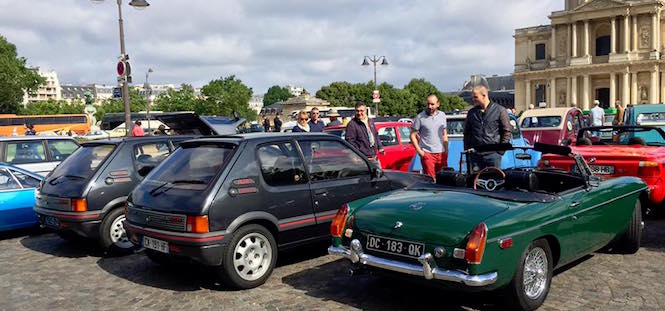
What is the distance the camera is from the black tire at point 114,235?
7.17m

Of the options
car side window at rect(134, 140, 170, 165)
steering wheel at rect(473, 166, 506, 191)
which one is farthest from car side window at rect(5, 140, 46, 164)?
steering wheel at rect(473, 166, 506, 191)

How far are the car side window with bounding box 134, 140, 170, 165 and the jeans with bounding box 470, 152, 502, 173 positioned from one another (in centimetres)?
422

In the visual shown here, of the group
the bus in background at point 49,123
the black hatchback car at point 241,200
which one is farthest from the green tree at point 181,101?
the black hatchback car at point 241,200

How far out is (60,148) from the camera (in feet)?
39.2

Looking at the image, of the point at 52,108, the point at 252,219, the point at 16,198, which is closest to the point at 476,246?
the point at 252,219

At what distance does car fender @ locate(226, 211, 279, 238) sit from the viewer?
548 centimetres

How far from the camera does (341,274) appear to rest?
6.12 m

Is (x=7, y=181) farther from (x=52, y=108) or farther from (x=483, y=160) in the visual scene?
(x=52, y=108)

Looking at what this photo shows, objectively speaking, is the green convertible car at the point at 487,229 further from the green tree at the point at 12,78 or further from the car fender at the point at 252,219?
the green tree at the point at 12,78

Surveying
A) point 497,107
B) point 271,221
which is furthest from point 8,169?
point 497,107

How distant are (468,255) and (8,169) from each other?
25.7 ft

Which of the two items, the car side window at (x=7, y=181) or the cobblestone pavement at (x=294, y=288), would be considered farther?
the car side window at (x=7, y=181)

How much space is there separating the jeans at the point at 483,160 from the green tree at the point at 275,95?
15825 centimetres

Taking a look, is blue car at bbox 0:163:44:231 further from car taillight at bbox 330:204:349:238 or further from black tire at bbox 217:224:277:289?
car taillight at bbox 330:204:349:238
